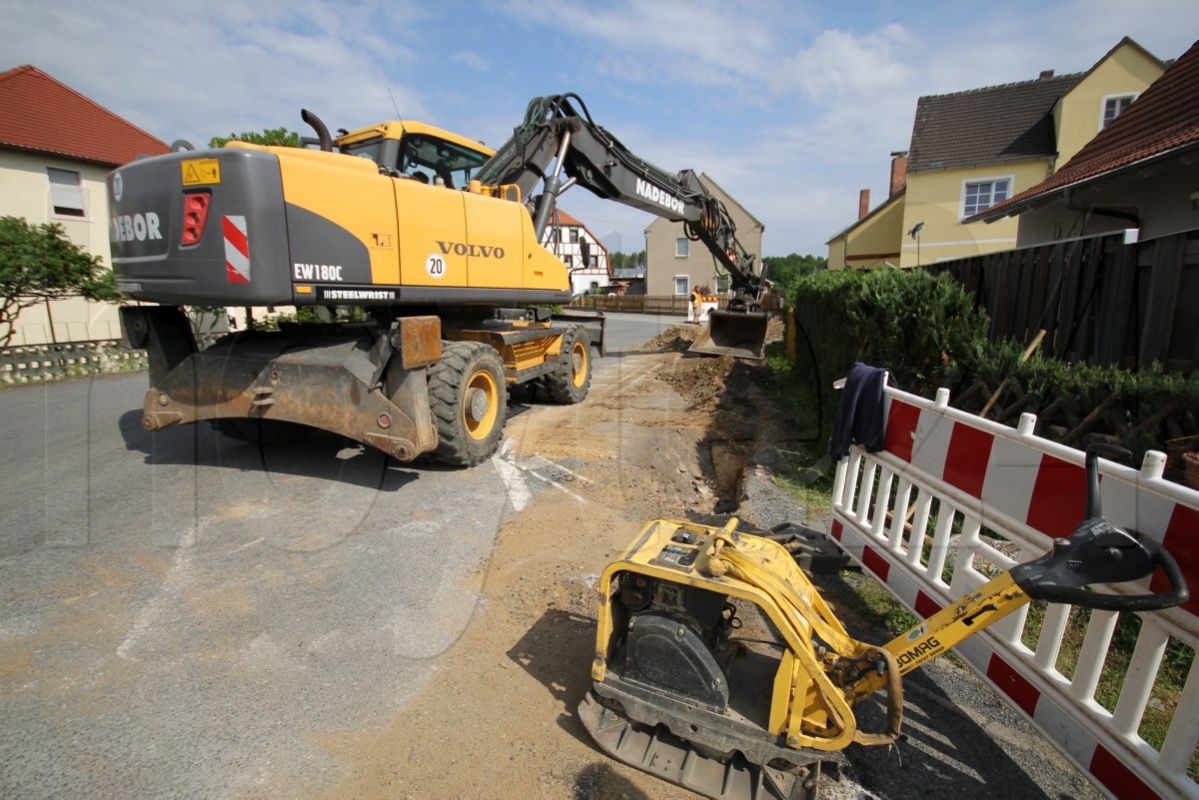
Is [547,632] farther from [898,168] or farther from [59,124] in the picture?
[898,168]

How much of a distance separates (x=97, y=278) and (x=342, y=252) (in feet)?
33.6

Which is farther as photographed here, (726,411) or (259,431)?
(726,411)

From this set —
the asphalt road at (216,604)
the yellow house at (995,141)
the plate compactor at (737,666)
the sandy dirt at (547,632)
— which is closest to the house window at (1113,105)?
the yellow house at (995,141)

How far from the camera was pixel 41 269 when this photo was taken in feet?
33.5

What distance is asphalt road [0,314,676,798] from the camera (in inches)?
90.2

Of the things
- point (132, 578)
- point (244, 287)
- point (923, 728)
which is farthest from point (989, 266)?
point (132, 578)

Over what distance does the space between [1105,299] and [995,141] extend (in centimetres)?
1909

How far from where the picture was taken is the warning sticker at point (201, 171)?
4105 millimetres

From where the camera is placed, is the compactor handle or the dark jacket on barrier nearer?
the compactor handle

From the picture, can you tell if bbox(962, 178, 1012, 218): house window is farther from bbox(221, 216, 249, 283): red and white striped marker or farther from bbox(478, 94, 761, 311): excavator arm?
bbox(221, 216, 249, 283): red and white striped marker

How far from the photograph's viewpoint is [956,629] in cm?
204

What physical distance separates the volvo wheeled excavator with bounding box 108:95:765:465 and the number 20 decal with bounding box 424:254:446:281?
15 millimetres

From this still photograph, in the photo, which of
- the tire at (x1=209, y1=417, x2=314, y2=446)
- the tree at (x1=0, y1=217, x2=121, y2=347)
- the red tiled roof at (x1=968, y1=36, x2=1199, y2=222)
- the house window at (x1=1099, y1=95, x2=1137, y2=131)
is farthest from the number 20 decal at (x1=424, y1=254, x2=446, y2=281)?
the house window at (x1=1099, y1=95, x2=1137, y2=131)

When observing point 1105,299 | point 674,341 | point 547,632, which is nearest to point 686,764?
point 547,632
